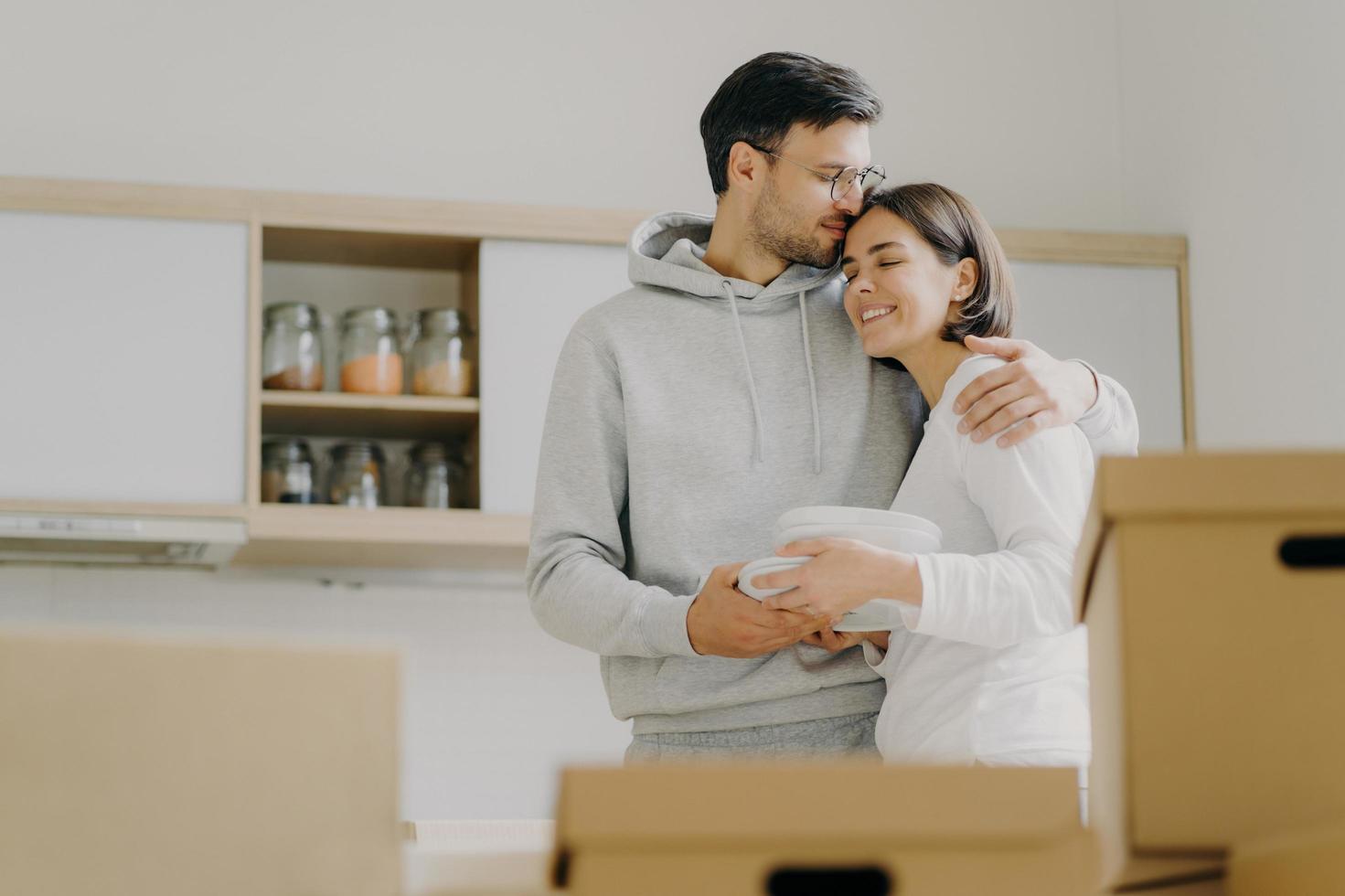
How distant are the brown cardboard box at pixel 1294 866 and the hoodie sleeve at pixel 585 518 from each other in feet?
2.67

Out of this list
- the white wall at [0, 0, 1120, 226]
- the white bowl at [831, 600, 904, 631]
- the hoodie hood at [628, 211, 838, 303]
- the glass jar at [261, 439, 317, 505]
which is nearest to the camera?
the white bowl at [831, 600, 904, 631]

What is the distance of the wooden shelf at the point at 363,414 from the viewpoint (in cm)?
304

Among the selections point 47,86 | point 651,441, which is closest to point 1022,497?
point 651,441

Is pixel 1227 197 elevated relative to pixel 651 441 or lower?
elevated

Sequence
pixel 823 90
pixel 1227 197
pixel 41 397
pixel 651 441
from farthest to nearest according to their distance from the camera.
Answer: pixel 1227 197 < pixel 41 397 < pixel 823 90 < pixel 651 441

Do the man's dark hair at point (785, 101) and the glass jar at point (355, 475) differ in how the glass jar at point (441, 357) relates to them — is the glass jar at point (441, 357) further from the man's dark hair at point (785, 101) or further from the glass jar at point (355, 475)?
the man's dark hair at point (785, 101)

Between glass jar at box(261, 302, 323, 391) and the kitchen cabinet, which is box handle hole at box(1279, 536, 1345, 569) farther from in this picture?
glass jar at box(261, 302, 323, 391)

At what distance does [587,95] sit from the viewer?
3.52 meters

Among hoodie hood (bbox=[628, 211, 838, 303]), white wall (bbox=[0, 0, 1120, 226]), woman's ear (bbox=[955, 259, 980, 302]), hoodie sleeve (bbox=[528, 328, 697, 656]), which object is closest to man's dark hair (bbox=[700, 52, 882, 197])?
hoodie hood (bbox=[628, 211, 838, 303])

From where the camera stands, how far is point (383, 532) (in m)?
2.97

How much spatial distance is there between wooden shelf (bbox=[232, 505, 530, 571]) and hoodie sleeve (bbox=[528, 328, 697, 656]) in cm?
118

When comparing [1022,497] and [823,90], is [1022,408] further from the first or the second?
[823,90]

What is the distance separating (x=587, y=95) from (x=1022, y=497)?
86.0 inches

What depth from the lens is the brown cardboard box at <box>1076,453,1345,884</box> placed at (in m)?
0.95
